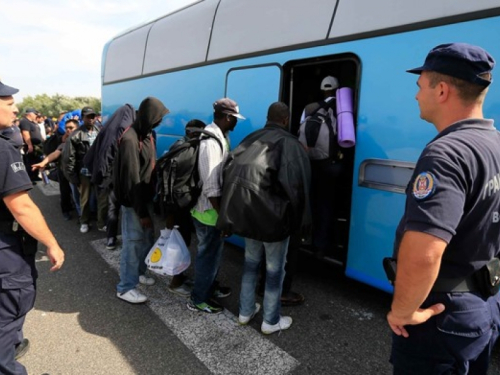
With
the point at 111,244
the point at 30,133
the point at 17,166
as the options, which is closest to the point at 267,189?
the point at 17,166

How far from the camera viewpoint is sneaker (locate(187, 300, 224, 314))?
3.17 meters

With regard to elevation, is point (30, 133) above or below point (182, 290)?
above

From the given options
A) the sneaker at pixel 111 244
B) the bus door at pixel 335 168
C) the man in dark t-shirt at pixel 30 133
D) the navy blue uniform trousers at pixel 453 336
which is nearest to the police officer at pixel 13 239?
the navy blue uniform trousers at pixel 453 336

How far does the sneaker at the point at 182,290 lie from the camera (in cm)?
352

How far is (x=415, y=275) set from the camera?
4.03ft

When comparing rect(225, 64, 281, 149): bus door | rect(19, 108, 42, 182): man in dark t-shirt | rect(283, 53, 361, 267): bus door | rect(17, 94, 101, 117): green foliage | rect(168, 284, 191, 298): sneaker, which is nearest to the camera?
rect(283, 53, 361, 267): bus door

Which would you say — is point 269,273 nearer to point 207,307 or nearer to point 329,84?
point 207,307

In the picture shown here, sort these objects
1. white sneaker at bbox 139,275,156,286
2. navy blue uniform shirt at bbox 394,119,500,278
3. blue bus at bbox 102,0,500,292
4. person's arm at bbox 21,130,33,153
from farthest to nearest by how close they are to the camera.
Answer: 1. person's arm at bbox 21,130,33,153
2. white sneaker at bbox 139,275,156,286
3. blue bus at bbox 102,0,500,292
4. navy blue uniform shirt at bbox 394,119,500,278

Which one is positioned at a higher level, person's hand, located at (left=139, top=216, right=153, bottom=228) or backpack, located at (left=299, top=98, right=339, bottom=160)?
backpack, located at (left=299, top=98, right=339, bottom=160)

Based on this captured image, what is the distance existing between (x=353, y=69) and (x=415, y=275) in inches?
130

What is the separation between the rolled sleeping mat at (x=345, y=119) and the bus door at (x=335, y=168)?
0.10 meters

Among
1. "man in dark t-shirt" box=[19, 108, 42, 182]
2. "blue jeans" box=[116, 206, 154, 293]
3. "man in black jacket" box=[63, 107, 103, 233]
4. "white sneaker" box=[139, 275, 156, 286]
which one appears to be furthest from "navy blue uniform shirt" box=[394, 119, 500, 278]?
"man in dark t-shirt" box=[19, 108, 42, 182]

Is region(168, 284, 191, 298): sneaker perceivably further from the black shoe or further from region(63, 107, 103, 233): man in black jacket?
region(63, 107, 103, 233): man in black jacket

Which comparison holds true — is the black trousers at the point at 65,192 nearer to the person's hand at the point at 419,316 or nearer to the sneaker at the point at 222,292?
the sneaker at the point at 222,292
